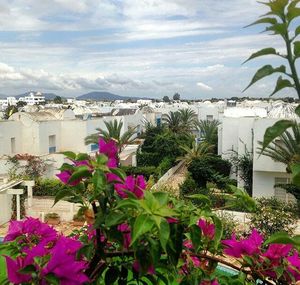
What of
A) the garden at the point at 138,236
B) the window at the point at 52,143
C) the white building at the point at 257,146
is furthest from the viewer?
the window at the point at 52,143

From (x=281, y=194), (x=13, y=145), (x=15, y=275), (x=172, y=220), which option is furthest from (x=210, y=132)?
(x=15, y=275)

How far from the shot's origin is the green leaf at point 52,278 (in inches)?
50.4

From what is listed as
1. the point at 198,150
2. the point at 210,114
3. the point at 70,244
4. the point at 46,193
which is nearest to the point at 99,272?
the point at 70,244

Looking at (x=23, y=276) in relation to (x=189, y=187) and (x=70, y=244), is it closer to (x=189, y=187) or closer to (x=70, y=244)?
(x=70, y=244)

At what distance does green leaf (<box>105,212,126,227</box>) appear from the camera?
→ 4.26 ft

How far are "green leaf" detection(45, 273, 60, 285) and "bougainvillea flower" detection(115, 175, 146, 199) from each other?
1.12ft

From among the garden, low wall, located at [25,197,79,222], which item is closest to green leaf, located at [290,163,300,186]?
the garden

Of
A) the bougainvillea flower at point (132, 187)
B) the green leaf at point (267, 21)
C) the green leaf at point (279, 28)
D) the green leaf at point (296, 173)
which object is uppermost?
the green leaf at point (267, 21)

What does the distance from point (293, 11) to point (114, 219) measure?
0.77 meters

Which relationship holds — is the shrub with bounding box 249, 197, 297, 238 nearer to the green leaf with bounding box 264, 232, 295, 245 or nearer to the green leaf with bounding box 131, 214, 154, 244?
the green leaf with bounding box 264, 232, 295, 245

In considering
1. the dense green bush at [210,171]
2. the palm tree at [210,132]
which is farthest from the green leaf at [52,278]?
the palm tree at [210,132]

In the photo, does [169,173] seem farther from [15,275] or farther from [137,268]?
[15,275]

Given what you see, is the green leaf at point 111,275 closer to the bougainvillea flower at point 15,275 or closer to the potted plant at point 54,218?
the bougainvillea flower at point 15,275

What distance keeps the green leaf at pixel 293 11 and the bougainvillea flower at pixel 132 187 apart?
0.74 metres
